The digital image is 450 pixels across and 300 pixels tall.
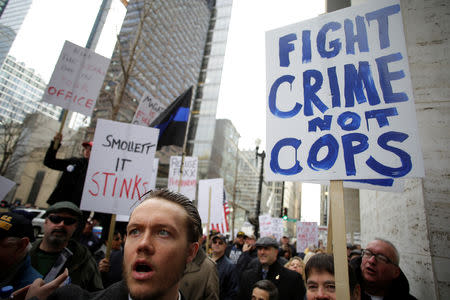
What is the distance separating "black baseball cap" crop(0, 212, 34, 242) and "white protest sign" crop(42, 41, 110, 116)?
8.46ft

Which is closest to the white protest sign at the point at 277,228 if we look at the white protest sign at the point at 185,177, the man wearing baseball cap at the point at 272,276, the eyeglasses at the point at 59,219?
the white protest sign at the point at 185,177

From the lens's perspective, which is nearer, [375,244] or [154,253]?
[154,253]

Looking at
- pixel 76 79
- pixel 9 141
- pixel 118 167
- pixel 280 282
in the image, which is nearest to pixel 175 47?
pixel 9 141

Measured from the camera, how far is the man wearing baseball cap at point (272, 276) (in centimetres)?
358

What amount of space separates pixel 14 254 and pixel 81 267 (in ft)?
2.00

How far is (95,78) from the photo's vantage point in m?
4.69

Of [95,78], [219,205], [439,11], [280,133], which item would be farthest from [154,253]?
[219,205]

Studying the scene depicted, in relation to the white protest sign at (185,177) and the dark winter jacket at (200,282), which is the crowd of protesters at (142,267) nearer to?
the dark winter jacket at (200,282)

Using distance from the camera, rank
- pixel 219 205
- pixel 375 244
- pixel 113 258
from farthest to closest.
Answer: pixel 219 205 → pixel 113 258 → pixel 375 244

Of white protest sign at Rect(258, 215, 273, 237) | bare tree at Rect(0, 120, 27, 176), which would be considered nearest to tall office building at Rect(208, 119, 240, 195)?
bare tree at Rect(0, 120, 27, 176)

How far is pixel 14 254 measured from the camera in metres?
2.02

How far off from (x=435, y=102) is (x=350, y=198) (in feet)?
37.0

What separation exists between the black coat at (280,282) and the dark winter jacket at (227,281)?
161mm

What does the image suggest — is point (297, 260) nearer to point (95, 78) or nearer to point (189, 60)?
point (95, 78)
